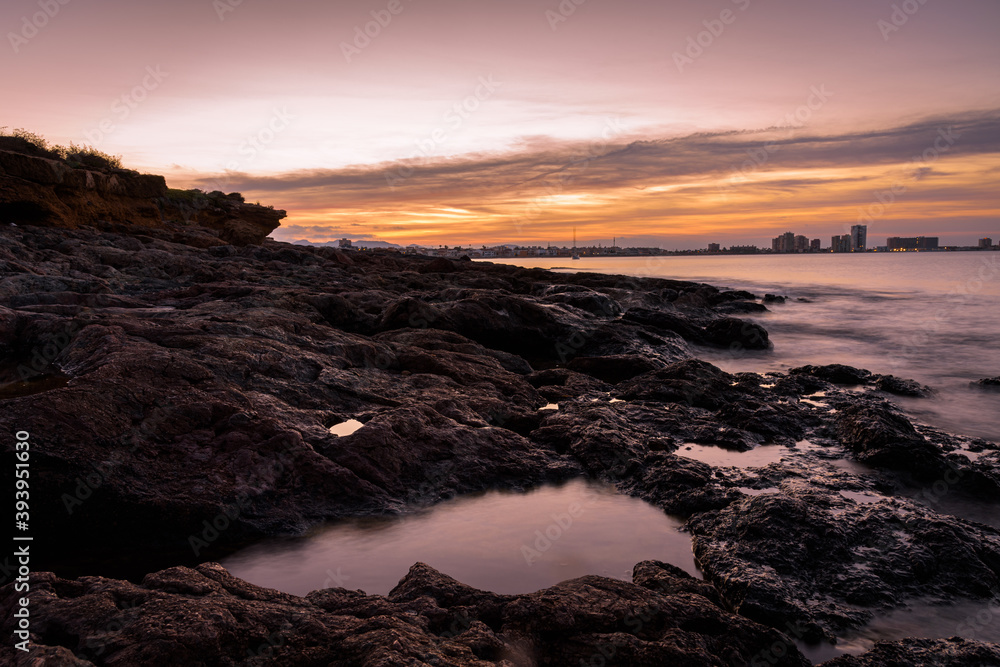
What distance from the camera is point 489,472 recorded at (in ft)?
21.6

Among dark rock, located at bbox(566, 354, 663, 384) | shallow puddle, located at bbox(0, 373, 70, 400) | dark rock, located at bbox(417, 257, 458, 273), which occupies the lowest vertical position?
dark rock, located at bbox(566, 354, 663, 384)

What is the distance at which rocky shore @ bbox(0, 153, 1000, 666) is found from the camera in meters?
3.16

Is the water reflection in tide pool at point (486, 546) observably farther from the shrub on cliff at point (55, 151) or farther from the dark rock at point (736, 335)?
the shrub on cliff at point (55, 151)

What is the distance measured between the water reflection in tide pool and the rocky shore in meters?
0.27

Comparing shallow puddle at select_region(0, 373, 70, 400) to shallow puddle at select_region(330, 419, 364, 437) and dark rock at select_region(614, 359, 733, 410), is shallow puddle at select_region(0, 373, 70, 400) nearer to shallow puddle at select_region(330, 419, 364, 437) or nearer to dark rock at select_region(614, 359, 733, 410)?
shallow puddle at select_region(330, 419, 364, 437)

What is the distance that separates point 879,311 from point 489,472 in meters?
35.5

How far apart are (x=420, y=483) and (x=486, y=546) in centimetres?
133

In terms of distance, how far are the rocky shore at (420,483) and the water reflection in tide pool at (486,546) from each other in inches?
10.6

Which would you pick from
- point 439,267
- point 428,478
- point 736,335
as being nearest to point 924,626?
point 428,478

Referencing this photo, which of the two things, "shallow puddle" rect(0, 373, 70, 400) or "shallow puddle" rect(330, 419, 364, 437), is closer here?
"shallow puddle" rect(0, 373, 70, 400)

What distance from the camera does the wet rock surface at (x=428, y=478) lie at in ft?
10.6

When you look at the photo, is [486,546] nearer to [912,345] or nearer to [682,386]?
[682,386]

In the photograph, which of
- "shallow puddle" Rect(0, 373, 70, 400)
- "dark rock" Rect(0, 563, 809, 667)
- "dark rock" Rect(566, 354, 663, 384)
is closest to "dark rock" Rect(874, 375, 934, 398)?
"dark rock" Rect(566, 354, 663, 384)

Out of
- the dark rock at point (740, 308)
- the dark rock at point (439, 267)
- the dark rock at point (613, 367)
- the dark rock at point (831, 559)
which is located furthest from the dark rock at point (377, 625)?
the dark rock at point (439, 267)
